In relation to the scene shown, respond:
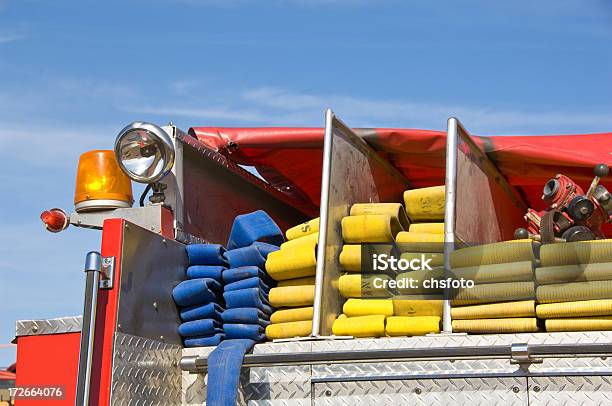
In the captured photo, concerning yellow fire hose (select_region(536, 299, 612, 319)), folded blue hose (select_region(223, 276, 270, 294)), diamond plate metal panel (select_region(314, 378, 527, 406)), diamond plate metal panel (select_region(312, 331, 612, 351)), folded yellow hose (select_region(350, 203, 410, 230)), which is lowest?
diamond plate metal panel (select_region(314, 378, 527, 406))

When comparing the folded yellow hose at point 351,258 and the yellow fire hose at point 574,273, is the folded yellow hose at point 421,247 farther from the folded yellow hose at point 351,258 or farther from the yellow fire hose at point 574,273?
the yellow fire hose at point 574,273

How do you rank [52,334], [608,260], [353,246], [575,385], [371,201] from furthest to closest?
[371,201], [353,246], [52,334], [608,260], [575,385]

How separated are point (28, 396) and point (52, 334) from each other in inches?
10.0

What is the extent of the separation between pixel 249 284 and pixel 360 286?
1.56 ft

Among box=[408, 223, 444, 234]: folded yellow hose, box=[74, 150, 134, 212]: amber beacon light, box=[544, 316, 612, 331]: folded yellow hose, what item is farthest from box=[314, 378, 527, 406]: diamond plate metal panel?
box=[74, 150, 134, 212]: amber beacon light

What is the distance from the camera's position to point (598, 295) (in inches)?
146

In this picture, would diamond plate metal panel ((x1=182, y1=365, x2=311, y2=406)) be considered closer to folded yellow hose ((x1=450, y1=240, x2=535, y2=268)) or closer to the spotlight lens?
folded yellow hose ((x1=450, y1=240, x2=535, y2=268))

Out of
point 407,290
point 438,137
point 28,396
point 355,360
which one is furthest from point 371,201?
point 28,396

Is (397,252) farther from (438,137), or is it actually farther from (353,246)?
(438,137)

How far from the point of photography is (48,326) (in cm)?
404

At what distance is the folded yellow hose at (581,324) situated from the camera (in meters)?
3.68

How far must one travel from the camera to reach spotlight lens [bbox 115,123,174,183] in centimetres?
430

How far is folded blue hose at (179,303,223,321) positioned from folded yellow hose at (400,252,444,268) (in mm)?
819

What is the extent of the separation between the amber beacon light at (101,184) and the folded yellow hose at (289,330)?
0.89 metres
